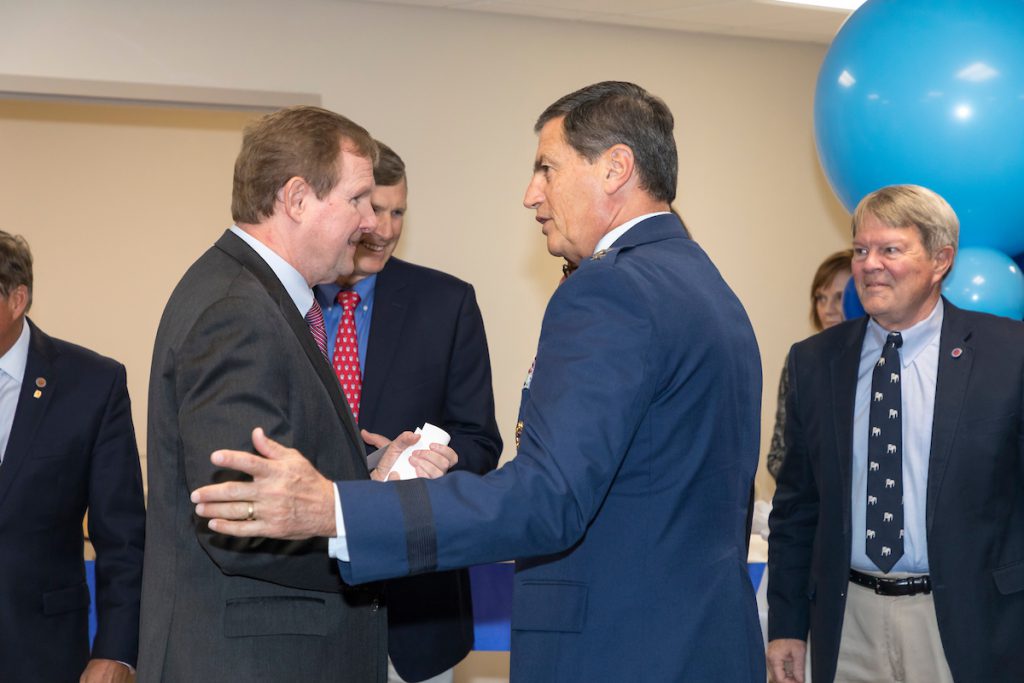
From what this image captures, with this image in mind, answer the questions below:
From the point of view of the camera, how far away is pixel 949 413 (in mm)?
2838

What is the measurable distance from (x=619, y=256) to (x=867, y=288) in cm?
127

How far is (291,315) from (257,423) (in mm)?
272

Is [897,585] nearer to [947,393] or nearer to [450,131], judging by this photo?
[947,393]

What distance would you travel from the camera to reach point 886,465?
9.50ft

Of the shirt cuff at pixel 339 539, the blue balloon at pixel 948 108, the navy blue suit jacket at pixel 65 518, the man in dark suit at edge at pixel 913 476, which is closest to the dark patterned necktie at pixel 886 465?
the man in dark suit at edge at pixel 913 476

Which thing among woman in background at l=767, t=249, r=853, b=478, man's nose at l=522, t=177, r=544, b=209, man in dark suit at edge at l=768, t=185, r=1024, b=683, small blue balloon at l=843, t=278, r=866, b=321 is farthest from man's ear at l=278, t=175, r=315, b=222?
woman in background at l=767, t=249, r=853, b=478

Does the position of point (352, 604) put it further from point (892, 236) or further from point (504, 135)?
point (504, 135)

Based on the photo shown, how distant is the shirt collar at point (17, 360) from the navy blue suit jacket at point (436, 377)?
831mm

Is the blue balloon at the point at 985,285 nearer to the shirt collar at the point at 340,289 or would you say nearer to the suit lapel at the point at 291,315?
the shirt collar at the point at 340,289

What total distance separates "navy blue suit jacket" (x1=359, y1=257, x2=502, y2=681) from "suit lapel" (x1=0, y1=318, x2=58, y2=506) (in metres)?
0.77

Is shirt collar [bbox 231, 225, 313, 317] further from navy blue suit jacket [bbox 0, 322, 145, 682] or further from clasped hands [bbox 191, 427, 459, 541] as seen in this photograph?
navy blue suit jacket [bbox 0, 322, 145, 682]

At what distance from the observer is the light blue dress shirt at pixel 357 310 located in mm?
3100

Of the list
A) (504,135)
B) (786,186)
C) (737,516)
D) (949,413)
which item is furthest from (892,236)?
(786,186)

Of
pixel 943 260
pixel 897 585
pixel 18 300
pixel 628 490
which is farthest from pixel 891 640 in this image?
pixel 18 300
